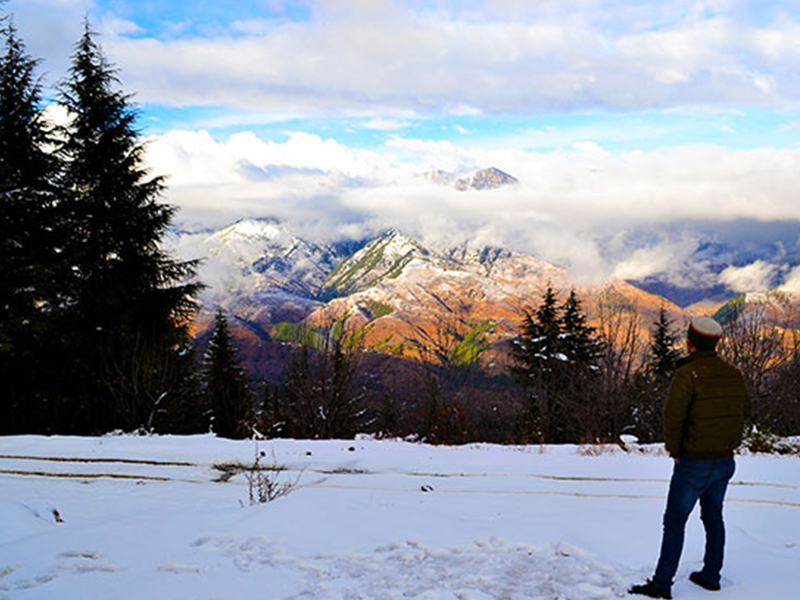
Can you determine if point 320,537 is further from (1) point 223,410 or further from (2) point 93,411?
(1) point 223,410

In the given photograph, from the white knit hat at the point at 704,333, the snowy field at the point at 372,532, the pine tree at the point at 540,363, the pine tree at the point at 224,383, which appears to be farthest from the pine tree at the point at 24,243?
the white knit hat at the point at 704,333

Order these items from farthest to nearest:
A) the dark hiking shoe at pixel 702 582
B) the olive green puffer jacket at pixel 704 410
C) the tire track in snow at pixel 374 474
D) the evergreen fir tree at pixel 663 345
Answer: the evergreen fir tree at pixel 663 345 → the tire track in snow at pixel 374 474 → the dark hiking shoe at pixel 702 582 → the olive green puffer jacket at pixel 704 410

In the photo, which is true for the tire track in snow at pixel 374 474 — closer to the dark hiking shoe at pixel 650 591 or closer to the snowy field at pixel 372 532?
the snowy field at pixel 372 532

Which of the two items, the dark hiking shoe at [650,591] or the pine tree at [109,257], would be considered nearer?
the dark hiking shoe at [650,591]

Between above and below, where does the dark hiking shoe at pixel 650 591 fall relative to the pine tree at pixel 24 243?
below

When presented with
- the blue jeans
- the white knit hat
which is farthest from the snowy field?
the white knit hat

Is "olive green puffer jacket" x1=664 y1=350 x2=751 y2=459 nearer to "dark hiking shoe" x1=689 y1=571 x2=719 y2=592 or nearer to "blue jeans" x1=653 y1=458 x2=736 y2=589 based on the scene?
"blue jeans" x1=653 y1=458 x2=736 y2=589

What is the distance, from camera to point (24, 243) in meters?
18.8

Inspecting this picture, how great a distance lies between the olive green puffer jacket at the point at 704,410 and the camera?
4.22 m

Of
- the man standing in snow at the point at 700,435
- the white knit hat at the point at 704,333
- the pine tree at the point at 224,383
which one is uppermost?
the white knit hat at the point at 704,333

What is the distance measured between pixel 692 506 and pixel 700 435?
0.55m

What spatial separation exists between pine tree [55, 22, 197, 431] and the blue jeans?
53.6 ft

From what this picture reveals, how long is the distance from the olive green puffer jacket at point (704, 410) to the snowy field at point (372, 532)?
3.63ft

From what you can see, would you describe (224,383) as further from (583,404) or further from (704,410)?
(704,410)
